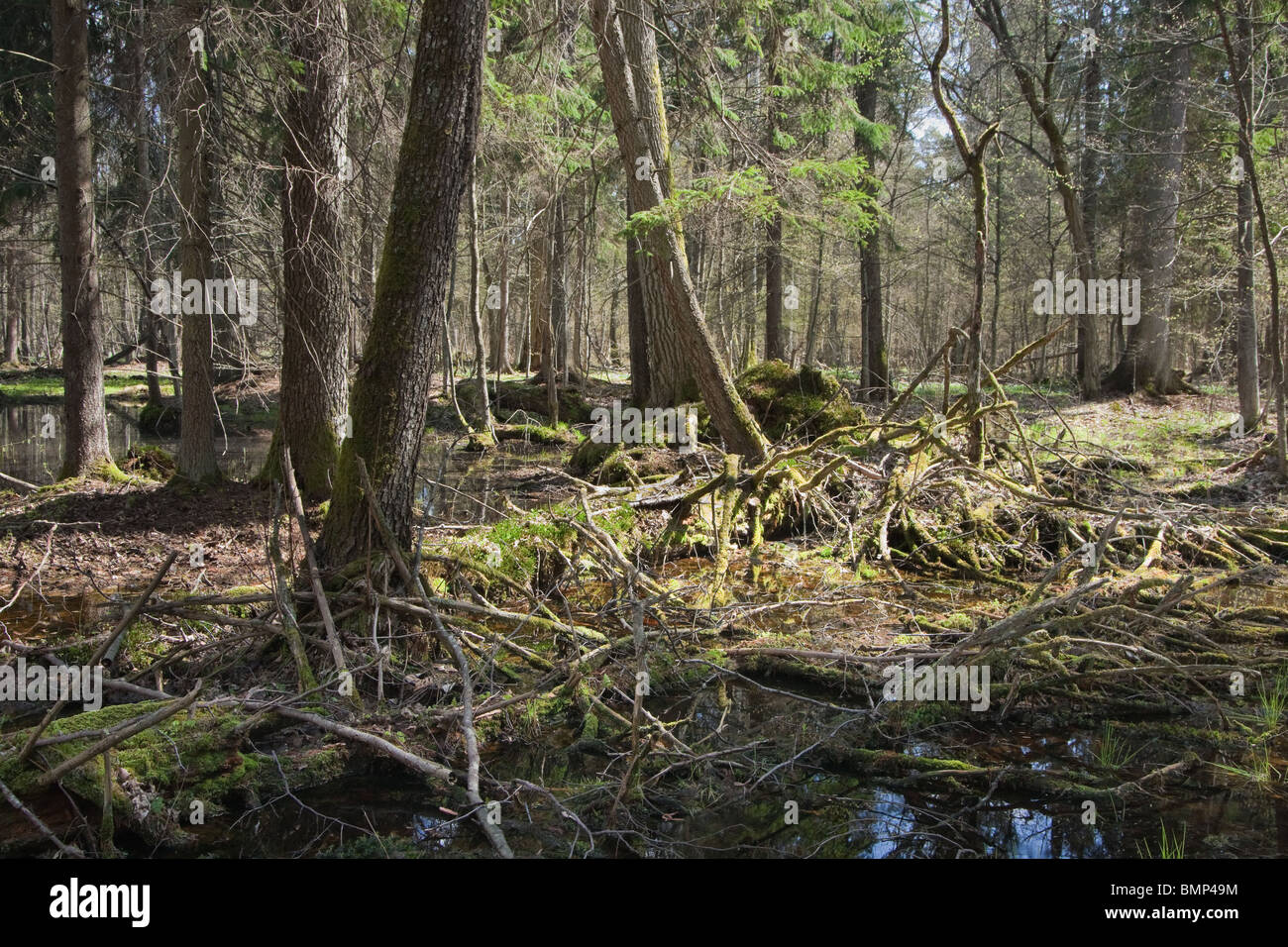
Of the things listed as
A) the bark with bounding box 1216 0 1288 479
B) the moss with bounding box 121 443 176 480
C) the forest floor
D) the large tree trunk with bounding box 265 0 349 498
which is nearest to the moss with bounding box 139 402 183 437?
the moss with bounding box 121 443 176 480

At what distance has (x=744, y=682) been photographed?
5879mm

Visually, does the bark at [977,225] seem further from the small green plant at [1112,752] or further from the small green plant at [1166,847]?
the small green plant at [1166,847]

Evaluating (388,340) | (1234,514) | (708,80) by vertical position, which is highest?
(708,80)

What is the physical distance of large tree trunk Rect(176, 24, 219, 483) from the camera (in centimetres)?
919

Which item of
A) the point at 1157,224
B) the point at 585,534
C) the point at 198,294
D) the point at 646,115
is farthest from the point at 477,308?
the point at 1157,224

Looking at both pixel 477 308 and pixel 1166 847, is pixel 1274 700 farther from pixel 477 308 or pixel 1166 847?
pixel 477 308

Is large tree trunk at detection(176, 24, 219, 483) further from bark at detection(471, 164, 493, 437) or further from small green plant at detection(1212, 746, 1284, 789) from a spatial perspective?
small green plant at detection(1212, 746, 1284, 789)

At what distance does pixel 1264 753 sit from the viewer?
4.50 m

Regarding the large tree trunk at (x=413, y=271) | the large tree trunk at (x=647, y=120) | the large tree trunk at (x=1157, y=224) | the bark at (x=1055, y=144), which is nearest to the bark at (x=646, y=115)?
the large tree trunk at (x=647, y=120)

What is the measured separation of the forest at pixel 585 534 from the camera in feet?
13.7

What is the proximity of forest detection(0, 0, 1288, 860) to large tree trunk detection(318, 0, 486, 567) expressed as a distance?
0.09 ft
